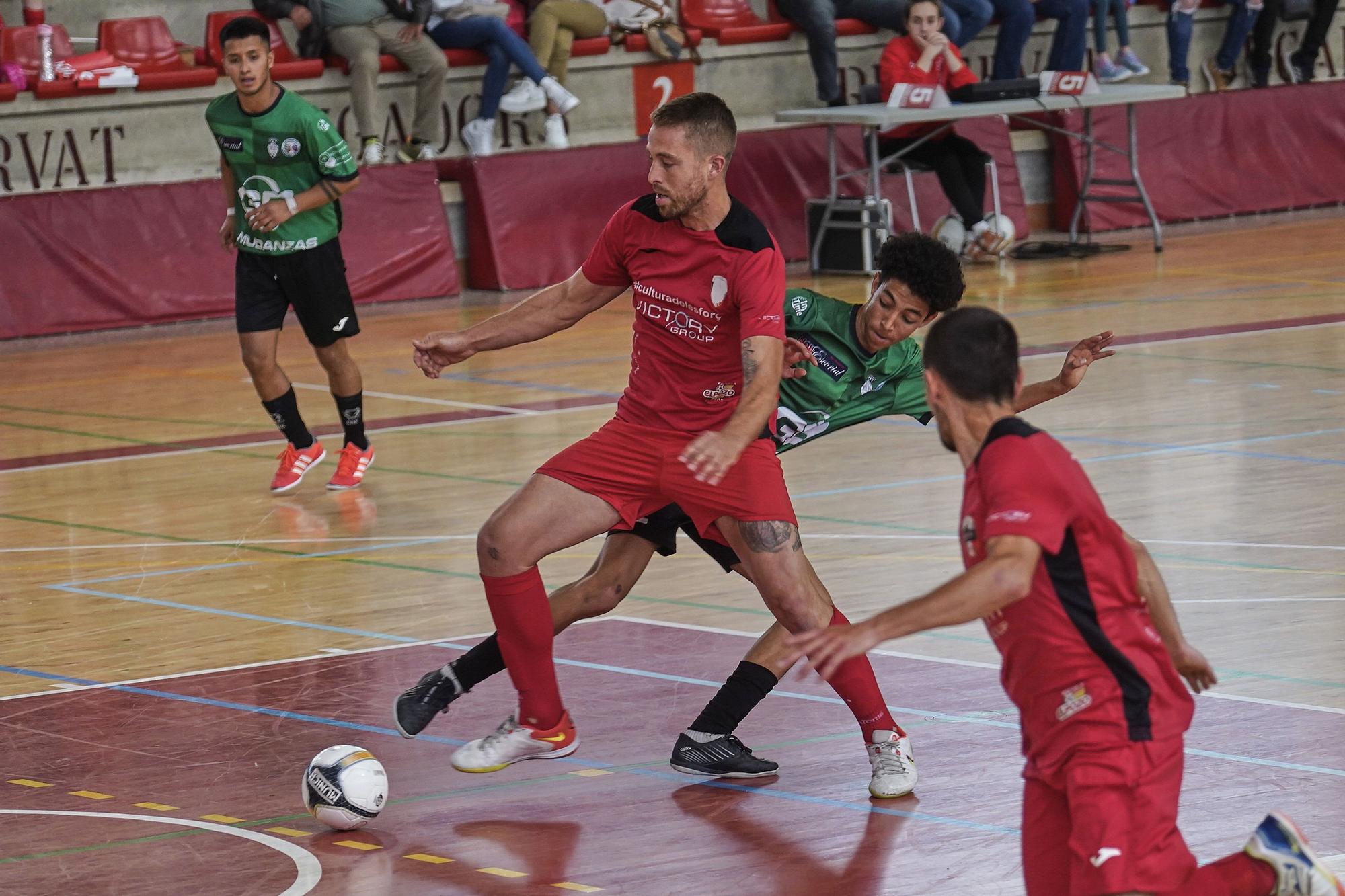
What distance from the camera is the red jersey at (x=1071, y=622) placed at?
12.5ft

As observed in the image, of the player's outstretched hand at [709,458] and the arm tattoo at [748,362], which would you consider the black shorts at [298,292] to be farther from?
the player's outstretched hand at [709,458]

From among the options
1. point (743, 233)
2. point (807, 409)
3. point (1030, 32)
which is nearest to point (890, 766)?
point (807, 409)

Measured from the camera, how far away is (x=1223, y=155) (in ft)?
69.4

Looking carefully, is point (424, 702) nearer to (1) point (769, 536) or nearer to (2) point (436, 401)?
(1) point (769, 536)

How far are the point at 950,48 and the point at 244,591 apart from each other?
11661 millimetres

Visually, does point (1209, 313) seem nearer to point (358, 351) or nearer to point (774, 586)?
point (358, 351)

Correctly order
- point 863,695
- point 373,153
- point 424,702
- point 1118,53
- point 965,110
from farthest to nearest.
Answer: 1. point 1118,53
2. point 373,153
3. point 965,110
4. point 424,702
5. point 863,695

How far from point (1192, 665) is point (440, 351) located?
262cm

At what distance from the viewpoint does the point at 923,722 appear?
20.1ft

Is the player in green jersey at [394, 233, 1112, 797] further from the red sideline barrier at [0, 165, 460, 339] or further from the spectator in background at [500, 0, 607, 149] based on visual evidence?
the spectator in background at [500, 0, 607, 149]

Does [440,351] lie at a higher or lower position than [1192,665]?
higher

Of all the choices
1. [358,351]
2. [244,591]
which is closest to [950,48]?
[358,351]

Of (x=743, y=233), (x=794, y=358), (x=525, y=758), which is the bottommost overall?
(x=525, y=758)

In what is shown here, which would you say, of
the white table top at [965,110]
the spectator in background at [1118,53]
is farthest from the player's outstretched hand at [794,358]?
the spectator in background at [1118,53]
